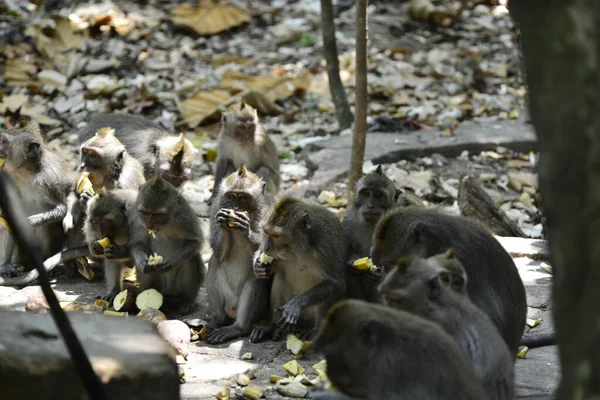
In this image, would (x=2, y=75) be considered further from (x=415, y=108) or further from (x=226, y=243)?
(x=226, y=243)

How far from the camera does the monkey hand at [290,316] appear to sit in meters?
6.37

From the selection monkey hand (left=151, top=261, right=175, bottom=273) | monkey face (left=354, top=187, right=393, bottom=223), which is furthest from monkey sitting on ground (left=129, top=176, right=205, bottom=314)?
monkey face (left=354, top=187, right=393, bottom=223)

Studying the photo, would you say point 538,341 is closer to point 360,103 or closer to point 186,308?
point 186,308

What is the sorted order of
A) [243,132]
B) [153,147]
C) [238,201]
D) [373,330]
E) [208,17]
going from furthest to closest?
[208,17], [243,132], [153,147], [238,201], [373,330]

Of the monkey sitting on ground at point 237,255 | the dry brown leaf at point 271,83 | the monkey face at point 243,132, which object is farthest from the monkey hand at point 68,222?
the dry brown leaf at point 271,83

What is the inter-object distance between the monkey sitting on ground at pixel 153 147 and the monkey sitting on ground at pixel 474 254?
4.61m

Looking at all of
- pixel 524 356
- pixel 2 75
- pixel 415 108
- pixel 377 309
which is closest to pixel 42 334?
pixel 377 309

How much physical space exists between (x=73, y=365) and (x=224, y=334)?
282 centimetres

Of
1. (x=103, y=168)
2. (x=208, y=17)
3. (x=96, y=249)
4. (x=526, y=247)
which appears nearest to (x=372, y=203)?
(x=526, y=247)

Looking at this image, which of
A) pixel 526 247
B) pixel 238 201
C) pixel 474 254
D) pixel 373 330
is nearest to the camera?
pixel 373 330

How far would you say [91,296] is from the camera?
7.96 m

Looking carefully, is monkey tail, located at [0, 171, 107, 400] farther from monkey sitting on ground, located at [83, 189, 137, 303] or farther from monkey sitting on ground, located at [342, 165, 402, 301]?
monkey sitting on ground, located at [83, 189, 137, 303]

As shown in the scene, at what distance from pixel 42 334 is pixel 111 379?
0.51 m

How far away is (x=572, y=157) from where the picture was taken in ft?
9.54
